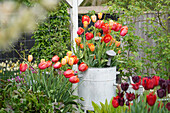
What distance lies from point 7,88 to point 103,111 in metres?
1.07

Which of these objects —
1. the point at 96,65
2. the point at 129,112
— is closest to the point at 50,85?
the point at 96,65

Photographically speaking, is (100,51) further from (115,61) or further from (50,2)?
(50,2)

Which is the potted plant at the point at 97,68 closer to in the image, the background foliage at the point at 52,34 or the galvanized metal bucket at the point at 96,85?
the galvanized metal bucket at the point at 96,85

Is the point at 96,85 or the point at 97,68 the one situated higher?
the point at 97,68

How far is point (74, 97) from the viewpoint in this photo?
1.97 metres

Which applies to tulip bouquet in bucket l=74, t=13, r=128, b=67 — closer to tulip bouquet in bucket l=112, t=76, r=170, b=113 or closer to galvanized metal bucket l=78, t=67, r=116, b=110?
galvanized metal bucket l=78, t=67, r=116, b=110

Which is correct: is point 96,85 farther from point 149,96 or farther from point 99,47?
point 149,96

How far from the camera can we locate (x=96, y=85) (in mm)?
1954

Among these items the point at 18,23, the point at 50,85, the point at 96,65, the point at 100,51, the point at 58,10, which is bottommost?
the point at 50,85

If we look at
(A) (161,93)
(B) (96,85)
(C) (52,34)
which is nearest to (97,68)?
(B) (96,85)

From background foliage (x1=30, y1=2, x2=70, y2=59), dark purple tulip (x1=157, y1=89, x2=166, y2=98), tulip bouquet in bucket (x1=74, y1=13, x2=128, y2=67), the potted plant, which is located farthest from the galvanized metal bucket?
background foliage (x1=30, y1=2, x2=70, y2=59)

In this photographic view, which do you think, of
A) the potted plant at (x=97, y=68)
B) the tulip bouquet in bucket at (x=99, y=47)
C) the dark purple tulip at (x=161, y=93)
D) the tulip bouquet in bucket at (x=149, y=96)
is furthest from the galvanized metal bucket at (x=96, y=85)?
the dark purple tulip at (x=161, y=93)

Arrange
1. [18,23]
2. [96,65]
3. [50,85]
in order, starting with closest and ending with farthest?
[18,23]
[50,85]
[96,65]

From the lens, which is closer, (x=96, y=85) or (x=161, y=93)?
(x=161, y=93)
